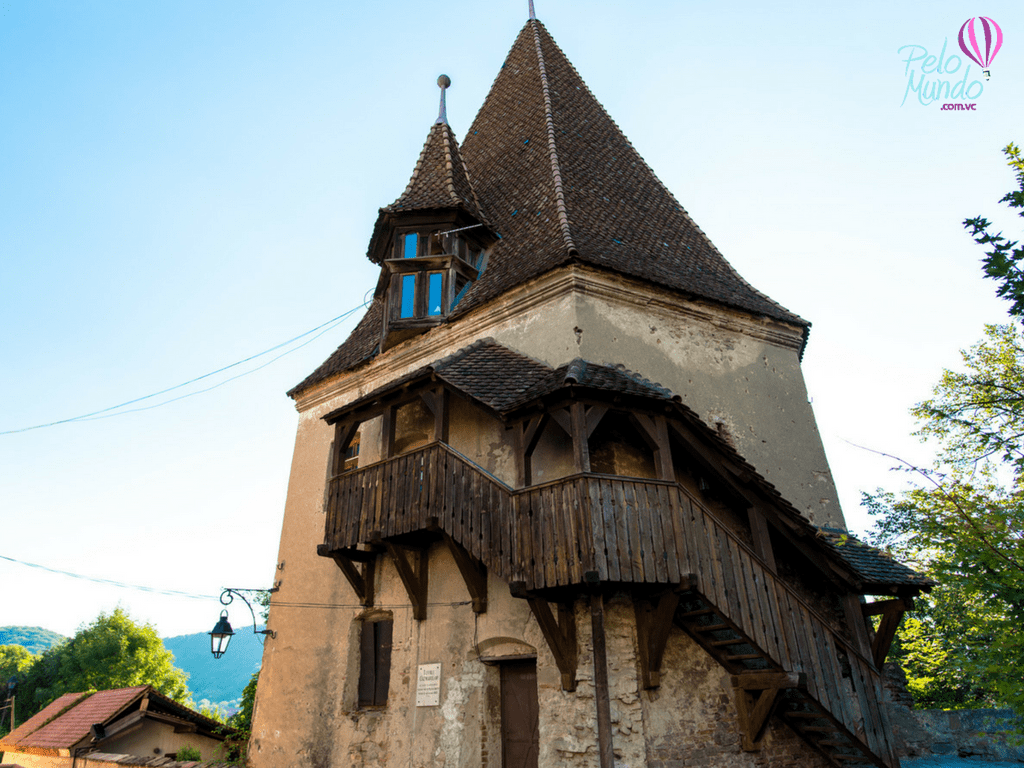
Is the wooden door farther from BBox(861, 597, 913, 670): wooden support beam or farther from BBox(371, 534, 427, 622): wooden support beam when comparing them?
BBox(861, 597, 913, 670): wooden support beam

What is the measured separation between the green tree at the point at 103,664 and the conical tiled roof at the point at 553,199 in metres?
35.8

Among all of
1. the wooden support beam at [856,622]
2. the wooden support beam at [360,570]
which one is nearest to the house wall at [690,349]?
the wooden support beam at [856,622]

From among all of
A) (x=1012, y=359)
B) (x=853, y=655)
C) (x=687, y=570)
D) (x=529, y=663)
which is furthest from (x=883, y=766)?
(x=1012, y=359)

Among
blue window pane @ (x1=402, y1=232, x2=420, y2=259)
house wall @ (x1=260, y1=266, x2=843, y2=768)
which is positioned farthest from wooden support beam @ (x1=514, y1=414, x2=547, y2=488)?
blue window pane @ (x1=402, y1=232, x2=420, y2=259)

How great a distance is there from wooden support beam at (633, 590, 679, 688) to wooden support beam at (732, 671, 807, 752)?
3.50ft

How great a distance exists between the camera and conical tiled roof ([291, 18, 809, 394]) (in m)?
11.6

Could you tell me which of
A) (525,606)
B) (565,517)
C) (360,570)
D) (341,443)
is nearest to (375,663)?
(360,570)

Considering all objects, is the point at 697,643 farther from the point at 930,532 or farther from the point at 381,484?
the point at 381,484

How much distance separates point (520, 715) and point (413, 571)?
2549 millimetres

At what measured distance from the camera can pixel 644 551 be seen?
7508 mm

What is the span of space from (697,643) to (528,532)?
8.70ft

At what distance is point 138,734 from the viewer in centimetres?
1872

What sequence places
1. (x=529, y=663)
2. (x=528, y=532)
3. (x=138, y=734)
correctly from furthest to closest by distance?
1. (x=138, y=734)
2. (x=529, y=663)
3. (x=528, y=532)

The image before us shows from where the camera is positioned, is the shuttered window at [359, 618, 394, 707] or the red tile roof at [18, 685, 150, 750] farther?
the red tile roof at [18, 685, 150, 750]
